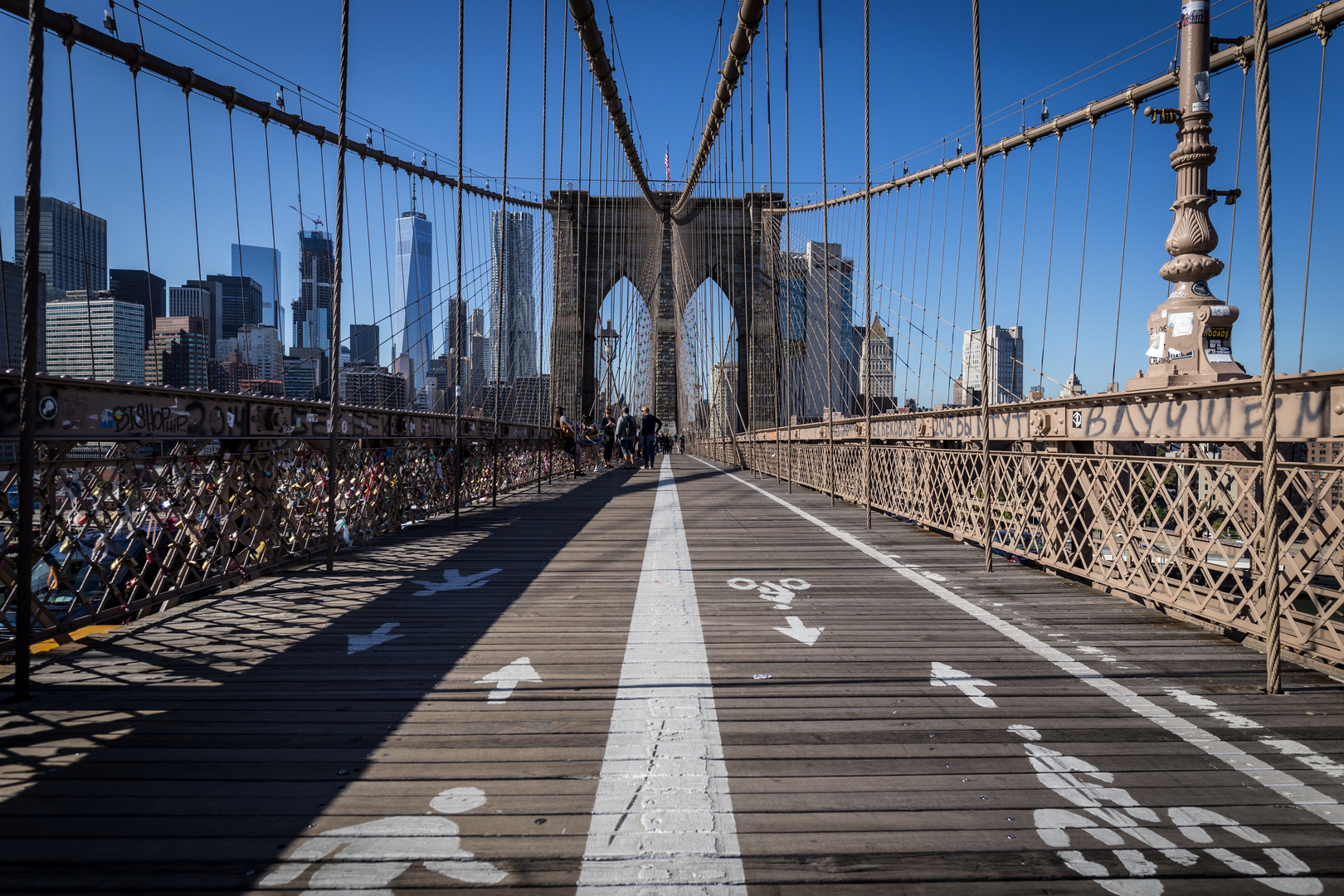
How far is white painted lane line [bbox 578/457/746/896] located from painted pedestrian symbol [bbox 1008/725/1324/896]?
71 centimetres

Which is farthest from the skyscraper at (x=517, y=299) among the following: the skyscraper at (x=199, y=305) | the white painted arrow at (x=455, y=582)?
the white painted arrow at (x=455, y=582)

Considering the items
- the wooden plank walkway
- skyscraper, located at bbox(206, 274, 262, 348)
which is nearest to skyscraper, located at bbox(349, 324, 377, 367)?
skyscraper, located at bbox(206, 274, 262, 348)

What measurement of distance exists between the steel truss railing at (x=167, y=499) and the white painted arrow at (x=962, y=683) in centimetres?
319

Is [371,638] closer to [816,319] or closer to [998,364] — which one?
[998,364]

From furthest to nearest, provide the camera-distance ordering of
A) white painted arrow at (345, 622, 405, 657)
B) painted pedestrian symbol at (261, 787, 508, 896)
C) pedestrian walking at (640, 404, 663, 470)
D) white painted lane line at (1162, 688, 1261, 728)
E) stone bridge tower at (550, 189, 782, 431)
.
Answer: stone bridge tower at (550, 189, 782, 431) < pedestrian walking at (640, 404, 663, 470) < white painted arrow at (345, 622, 405, 657) < white painted lane line at (1162, 688, 1261, 728) < painted pedestrian symbol at (261, 787, 508, 896)

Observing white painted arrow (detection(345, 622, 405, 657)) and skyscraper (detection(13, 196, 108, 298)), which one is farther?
skyscraper (detection(13, 196, 108, 298))

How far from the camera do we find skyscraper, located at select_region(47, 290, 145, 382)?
17.0ft

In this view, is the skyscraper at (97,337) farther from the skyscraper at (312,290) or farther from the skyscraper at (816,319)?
the skyscraper at (816,319)

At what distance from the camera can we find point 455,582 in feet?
14.5

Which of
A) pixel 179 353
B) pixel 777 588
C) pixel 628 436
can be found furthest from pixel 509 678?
pixel 628 436

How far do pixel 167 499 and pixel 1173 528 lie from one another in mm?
4864

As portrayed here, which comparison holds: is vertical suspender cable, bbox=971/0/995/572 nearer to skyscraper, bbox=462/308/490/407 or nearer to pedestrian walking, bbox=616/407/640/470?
skyscraper, bbox=462/308/490/407

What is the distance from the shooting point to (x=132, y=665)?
280 centimetres

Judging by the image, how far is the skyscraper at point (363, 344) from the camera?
1137 centimetres
